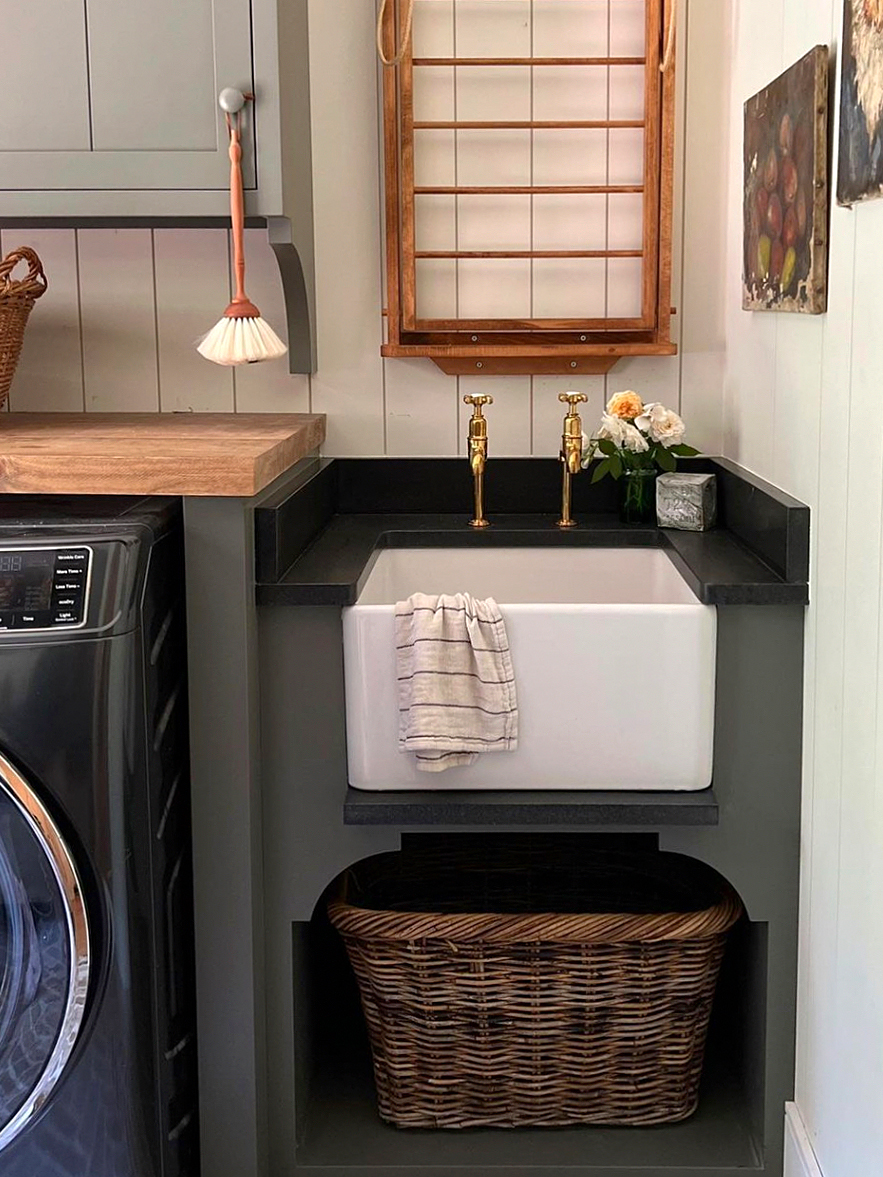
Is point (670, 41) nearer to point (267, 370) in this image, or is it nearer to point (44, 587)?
point (267, 370)

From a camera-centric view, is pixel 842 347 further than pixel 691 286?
No

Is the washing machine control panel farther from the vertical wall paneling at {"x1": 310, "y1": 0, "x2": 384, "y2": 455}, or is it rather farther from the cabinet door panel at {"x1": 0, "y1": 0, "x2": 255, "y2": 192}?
the vertical wall paneling at {"x1": 310, "y1": 0, "x2": 384, "y2": 455}

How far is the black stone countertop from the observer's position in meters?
1.93

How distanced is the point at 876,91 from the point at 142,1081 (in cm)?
148

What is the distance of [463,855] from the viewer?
97.8 inches

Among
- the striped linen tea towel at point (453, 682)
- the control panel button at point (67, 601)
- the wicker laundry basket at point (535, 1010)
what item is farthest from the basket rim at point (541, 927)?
the control panel button at point (67, 601)

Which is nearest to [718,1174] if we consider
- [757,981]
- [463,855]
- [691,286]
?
[757,981]

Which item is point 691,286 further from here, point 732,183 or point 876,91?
point 876,91

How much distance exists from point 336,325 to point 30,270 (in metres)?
0.54

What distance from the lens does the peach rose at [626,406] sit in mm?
2387

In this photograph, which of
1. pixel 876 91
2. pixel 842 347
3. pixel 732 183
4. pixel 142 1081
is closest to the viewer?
pixel 876 91

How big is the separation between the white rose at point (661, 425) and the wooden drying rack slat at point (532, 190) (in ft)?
1.30

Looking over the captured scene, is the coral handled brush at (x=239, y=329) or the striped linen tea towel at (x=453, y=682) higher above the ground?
the coral handled brush at (x=239, y=329)

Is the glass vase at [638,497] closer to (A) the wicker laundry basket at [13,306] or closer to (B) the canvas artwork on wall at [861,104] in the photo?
(B) the canvas artwork on wall at [861,104]
